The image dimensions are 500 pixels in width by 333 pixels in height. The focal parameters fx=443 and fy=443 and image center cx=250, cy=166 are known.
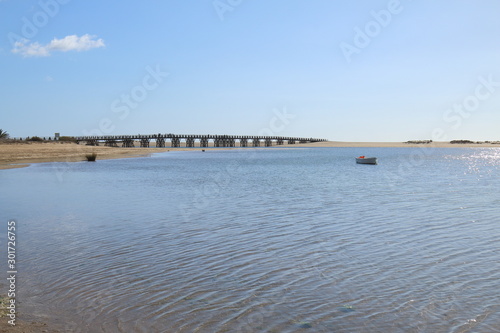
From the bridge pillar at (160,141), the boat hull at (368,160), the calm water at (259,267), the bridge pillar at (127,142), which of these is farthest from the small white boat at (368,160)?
the bridge pillar at (160,141)

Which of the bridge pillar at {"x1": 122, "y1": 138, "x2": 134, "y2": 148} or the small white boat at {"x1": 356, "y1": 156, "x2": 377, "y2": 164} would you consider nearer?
the small white boat at {"x1": 356, "y1": 156, "x2": 377, "y2": 164}

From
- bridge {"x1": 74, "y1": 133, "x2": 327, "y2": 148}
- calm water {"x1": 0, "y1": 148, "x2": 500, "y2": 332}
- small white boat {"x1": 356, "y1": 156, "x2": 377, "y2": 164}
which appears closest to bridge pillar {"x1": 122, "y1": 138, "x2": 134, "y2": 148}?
bridge {"x1": 74, "y1": 133, "x2": 327, "y2": 148}

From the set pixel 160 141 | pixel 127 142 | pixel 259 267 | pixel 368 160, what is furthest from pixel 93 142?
pixel 259 267

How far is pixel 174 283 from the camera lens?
8461 mm

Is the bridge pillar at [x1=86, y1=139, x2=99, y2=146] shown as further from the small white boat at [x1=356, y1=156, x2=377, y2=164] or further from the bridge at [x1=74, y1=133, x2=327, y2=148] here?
the small white boat at [x1=356, y1=156, x2=377, y2=164]

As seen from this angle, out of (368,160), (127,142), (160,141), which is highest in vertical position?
(160,141)

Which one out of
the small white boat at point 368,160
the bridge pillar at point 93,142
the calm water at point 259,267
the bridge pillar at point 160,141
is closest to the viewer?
the calm water at point 259,267

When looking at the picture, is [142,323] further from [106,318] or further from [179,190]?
[179,190]

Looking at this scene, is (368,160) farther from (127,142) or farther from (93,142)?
(127,142)

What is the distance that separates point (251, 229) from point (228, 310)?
6553 millimetres

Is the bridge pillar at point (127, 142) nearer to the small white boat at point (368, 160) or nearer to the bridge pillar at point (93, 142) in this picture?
the bridge pillar at point (93, 142)

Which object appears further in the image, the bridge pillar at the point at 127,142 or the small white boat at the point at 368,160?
the bridge pillar at the point at 127,142

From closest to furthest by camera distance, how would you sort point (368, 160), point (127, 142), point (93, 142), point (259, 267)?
point (259, 267)
point (368, 160)
point (93, 142)
point (127, 142)

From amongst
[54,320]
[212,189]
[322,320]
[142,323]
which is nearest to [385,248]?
[322,320]
